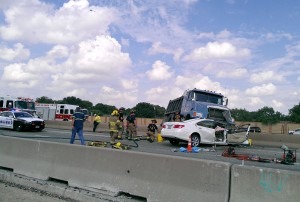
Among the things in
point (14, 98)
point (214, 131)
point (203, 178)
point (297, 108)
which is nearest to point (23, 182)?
point (203, 178)

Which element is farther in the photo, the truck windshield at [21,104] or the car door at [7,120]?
the truck windshield at [21,104]

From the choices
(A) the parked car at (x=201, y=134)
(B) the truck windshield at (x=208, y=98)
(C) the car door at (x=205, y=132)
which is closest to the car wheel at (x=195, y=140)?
(A) the parked car at (x=201, y=134)

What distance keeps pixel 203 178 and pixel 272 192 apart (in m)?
1.07

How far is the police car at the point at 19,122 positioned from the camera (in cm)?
2445

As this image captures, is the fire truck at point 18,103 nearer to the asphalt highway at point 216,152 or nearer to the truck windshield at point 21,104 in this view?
the truck windshield at point 21,104

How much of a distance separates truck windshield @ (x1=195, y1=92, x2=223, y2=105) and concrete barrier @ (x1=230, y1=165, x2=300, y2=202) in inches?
585

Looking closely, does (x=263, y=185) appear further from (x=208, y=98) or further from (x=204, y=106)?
(x=208, y=98)

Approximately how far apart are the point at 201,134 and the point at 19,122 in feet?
45.6

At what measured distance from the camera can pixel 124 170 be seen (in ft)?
21.1

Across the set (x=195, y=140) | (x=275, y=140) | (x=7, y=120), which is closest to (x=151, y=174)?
(x=195, y=140)

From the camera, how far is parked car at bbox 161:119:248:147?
16.6 m

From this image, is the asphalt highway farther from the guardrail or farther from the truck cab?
the guardrail

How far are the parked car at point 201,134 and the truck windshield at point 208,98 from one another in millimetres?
3284

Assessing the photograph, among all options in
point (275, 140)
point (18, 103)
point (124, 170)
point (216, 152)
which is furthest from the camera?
point (18, 103)
